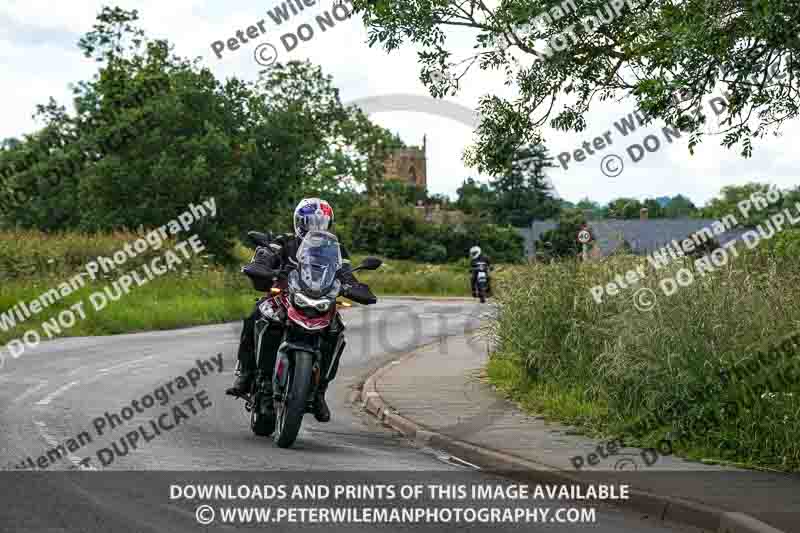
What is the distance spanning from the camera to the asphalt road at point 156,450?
25.6 feet

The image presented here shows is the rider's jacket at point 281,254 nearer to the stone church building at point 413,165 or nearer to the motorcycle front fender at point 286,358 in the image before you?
the motorcycle front fender at point 286,358

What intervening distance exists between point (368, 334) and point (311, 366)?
16.5 m

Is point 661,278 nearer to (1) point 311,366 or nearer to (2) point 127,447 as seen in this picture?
(1) point 311,366

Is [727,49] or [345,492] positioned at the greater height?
[727,49]

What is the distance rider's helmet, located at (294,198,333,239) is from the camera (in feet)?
35.9

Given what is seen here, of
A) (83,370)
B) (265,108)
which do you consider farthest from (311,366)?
(265,108)

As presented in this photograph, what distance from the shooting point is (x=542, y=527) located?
779 centimetres

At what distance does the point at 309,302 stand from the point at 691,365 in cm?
341

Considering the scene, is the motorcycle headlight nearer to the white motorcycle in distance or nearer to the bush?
the white motorcycle in distance

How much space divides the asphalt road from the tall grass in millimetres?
1904

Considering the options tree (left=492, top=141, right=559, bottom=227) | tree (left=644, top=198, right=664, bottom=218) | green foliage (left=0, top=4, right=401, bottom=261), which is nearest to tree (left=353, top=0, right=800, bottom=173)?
green foliage (left=0, top=4, right=401, bottom=261)

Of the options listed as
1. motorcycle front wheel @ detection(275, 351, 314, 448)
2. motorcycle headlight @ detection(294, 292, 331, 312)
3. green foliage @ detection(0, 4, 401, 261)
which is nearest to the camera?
motorcycle front wheel @ detection(275, 351, 314, 448)

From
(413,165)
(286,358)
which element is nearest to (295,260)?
(286,358)

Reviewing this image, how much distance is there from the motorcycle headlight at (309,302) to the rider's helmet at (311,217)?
78cm
